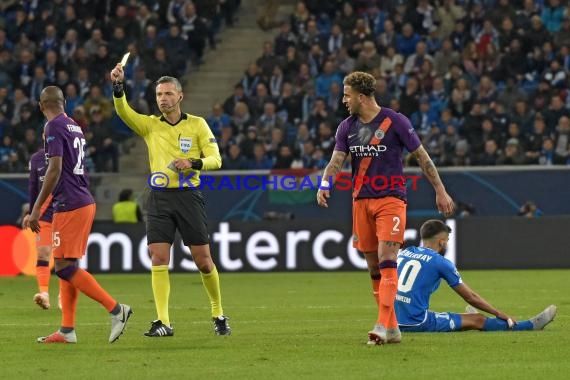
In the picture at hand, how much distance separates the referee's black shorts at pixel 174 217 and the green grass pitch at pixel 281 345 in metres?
0.88

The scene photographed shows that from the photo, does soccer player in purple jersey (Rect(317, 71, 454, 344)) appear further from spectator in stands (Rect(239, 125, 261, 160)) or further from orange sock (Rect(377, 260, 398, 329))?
spectator in stands (Rect(239, 125, 261, 160))

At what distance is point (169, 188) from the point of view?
1200 cm

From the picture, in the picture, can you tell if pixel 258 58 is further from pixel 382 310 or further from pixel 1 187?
pixel 382 310

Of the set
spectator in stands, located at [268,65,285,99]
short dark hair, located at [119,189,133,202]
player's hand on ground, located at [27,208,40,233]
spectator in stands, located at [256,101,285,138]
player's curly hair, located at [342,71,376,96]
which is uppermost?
spectator in stands, located at [268,65,285,99]

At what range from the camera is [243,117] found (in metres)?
27.2

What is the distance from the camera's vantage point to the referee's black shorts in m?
12.0

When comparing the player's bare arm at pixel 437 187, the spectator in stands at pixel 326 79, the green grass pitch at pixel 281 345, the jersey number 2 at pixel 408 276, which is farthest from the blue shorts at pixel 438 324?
the spectator in stands at pixel 326 79

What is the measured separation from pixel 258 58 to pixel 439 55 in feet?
14.1

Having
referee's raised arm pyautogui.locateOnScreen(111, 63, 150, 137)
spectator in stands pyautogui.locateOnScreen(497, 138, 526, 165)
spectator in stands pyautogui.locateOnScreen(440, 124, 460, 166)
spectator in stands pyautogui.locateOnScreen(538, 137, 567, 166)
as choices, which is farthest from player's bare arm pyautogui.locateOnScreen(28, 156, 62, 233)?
spectator in stands pyautogui.locateOnScreen(538, 137, 567, 166)

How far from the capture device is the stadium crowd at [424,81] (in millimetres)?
25062

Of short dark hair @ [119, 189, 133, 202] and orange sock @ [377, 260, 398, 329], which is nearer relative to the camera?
orange sock @ [377, 260, 398, 329]

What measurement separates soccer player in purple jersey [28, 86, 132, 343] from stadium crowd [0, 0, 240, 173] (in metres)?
15.4

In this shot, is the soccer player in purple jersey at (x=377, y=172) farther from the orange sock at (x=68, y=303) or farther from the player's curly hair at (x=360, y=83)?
the orange sock at (x=68, y=303)

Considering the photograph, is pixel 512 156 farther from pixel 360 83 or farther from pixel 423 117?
pixel 360 83
